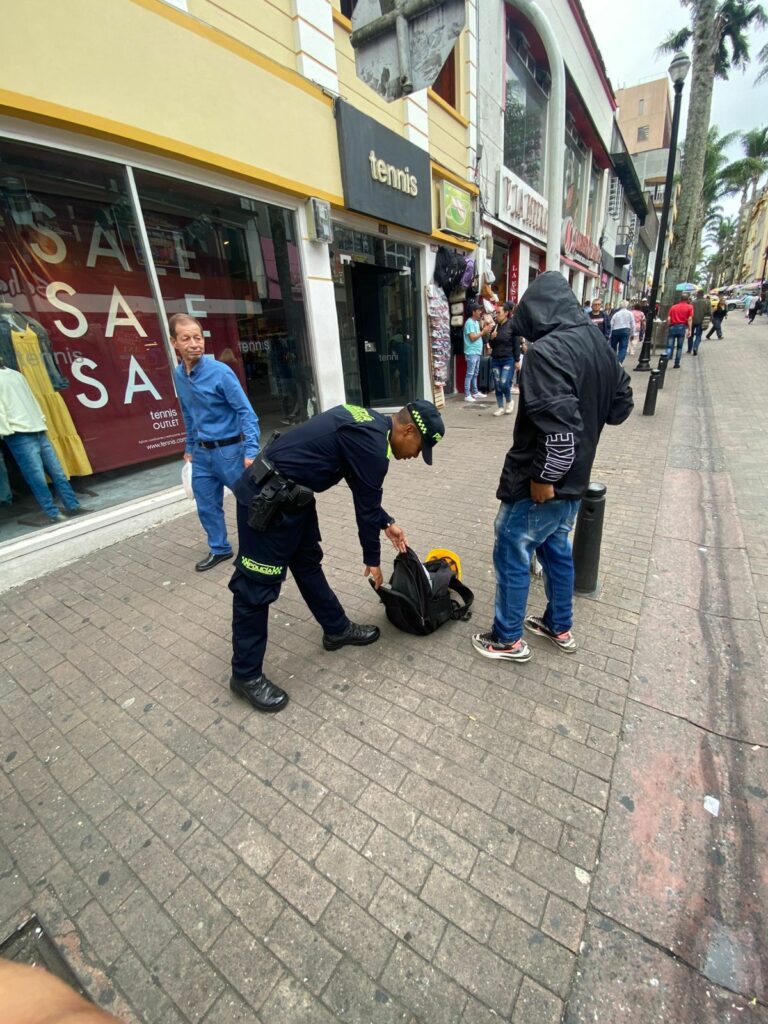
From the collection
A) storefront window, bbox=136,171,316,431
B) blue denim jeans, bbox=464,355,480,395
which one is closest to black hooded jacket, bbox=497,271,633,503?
storefront window, bbox=136,171,316,431

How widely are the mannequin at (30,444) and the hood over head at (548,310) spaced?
15.4 ft

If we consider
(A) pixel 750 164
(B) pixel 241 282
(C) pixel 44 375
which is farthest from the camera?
(A) pixel 750 164

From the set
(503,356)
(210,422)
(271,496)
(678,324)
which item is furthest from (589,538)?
(678,324)

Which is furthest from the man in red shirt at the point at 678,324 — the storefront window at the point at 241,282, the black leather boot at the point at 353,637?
the black leather boot at the point at 353,637

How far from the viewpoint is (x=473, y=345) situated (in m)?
10.5

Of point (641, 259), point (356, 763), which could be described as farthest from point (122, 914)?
point (641, 259)

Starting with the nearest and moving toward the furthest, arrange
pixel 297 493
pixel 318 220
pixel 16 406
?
pixel 297 493
pixel 16 406
pixel 318 220

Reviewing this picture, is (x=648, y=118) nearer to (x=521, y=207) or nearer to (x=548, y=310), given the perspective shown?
(x=521, y=207)

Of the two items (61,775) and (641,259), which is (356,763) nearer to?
(61,775)

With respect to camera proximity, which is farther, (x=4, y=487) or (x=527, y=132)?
(x=527, y=132)

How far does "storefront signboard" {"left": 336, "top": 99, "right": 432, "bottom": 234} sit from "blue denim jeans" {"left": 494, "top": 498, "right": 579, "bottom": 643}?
650 centimetres

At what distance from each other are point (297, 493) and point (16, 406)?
3904 millimetres

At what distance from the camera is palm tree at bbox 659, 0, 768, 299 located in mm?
16531

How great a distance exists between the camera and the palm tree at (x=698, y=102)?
16.5 metres
